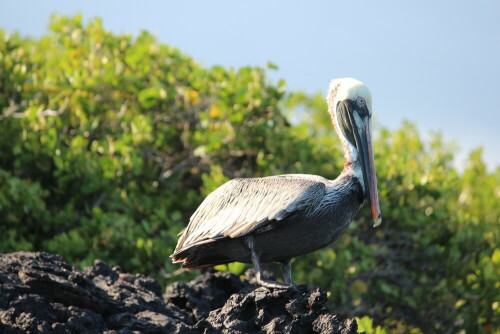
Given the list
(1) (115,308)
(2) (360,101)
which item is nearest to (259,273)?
(1) (115,308)

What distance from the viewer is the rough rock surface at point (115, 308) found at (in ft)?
14.8

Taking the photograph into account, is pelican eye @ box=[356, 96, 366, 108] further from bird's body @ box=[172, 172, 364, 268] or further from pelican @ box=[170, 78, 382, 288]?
bird's body @ box=[172, 172, 364, 268]

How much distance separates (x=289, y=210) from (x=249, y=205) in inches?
14.3

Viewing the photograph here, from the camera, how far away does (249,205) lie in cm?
505

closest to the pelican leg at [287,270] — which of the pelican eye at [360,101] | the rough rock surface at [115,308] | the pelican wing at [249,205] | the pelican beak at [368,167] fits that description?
the rough rock surface at [115,308]

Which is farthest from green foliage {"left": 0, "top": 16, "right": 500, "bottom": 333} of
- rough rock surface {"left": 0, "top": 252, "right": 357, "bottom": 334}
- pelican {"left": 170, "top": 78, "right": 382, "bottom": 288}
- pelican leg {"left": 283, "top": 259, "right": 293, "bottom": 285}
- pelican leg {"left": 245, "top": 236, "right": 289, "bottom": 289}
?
pelican leg {"left": 245, "top": 236, "right": 289, "bottom": 289}

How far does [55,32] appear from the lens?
10391 mm

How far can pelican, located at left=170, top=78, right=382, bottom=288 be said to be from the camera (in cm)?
486

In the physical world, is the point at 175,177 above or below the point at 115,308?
above

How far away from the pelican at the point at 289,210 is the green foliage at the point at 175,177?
7.94ft

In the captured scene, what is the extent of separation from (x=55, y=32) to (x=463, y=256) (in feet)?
20.5

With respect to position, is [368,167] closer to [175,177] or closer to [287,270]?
[287,270]

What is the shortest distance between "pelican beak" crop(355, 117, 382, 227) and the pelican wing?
340 millimetres

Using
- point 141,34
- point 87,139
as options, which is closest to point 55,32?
point 141,34
